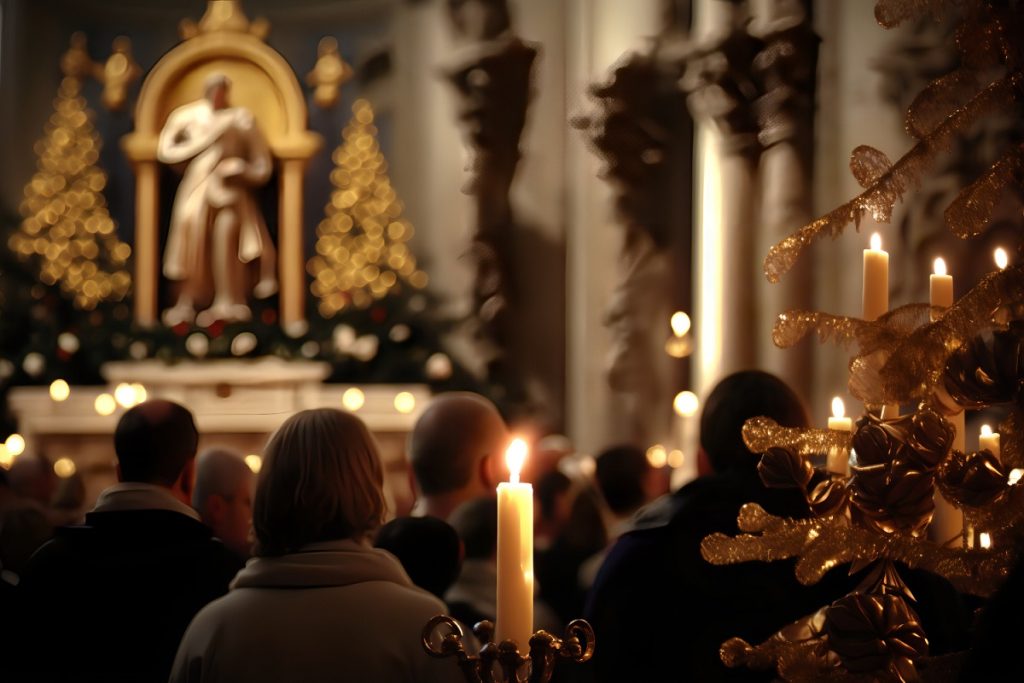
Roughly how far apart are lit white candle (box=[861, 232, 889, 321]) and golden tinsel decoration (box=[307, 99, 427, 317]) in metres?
9.74

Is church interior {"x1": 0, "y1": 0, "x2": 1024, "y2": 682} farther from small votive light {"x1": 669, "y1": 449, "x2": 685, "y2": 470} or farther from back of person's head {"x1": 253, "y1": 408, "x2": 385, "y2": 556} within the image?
back of person's head {"x1": 253, "y1": 408, "x2": 385, "y2": 556}

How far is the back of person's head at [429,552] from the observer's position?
2914 millimetres

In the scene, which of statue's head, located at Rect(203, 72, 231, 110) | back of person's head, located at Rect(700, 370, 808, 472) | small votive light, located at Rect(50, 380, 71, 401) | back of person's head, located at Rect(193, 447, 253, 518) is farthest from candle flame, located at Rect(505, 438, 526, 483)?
statue's head, located at Rect(203, 72, 231, 110)

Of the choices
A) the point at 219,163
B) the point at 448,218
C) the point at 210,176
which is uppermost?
the point at 219,163

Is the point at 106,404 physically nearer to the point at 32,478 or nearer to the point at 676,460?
the point at 676,460

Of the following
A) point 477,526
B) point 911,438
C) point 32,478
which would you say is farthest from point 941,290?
point 32,478

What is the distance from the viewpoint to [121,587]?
9.53 feet

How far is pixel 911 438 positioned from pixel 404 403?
886cm

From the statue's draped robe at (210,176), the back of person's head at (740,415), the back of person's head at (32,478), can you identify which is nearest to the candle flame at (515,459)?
the back of person's head at (740,415)

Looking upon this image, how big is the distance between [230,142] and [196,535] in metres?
8.99

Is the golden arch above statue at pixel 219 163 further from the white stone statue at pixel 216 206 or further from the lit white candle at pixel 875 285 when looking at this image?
the lit white candle at pixel 875 285

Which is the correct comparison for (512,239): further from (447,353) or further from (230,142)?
(230,142)

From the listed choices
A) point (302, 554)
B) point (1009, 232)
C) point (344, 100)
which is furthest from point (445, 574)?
point (344, 100)

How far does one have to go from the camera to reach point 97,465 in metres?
10.2
